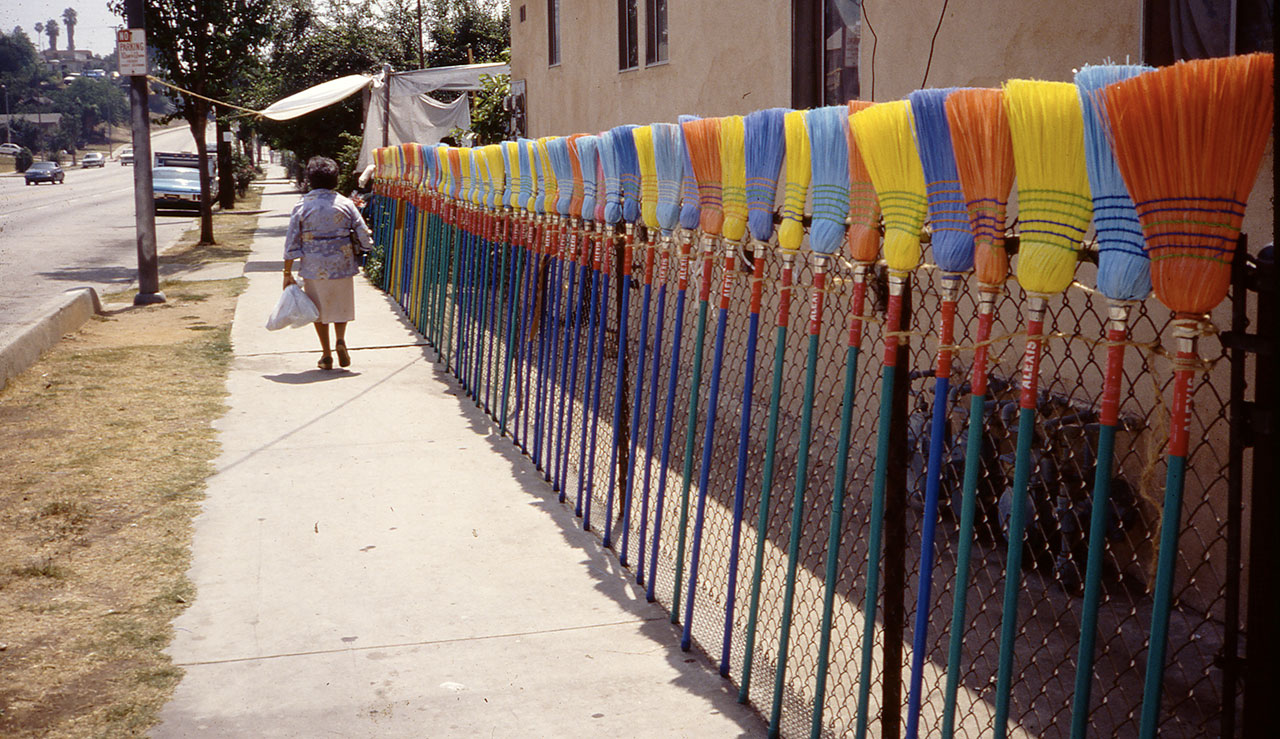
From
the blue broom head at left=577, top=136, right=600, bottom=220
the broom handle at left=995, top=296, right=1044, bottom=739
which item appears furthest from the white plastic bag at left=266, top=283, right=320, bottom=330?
the broom handle at left=995, top=296, right=1044, bottom=739

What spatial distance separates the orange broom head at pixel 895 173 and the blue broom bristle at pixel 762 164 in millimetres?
613

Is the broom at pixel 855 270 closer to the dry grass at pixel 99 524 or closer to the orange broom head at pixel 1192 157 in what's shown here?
the orange broom head at pixel 1192 157

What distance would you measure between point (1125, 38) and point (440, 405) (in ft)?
15.8

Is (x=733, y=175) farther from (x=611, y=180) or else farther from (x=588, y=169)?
(x=588, y=169)

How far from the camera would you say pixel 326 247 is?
341 inches

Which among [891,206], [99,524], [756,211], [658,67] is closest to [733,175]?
[756,211]

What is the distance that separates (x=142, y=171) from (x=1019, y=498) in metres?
12.6

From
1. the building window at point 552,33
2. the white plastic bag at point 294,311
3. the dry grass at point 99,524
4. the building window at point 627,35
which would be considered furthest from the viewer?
the building window at point 552,33

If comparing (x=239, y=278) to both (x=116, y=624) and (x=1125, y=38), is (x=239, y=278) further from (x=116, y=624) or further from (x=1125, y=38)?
(x=1125, y=38)

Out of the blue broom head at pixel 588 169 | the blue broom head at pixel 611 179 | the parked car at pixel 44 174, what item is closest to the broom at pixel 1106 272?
the blue broom head at pixel 611 179

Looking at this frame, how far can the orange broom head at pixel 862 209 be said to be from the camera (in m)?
2.73

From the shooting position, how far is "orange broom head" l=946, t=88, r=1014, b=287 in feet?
7.06

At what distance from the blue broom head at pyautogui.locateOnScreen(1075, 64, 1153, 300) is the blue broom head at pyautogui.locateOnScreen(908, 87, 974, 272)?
13.7 inches

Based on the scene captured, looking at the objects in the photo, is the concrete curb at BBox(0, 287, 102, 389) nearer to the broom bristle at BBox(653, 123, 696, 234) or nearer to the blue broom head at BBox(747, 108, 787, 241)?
the broom bristle at BBox(653, 123, 696, 234)
